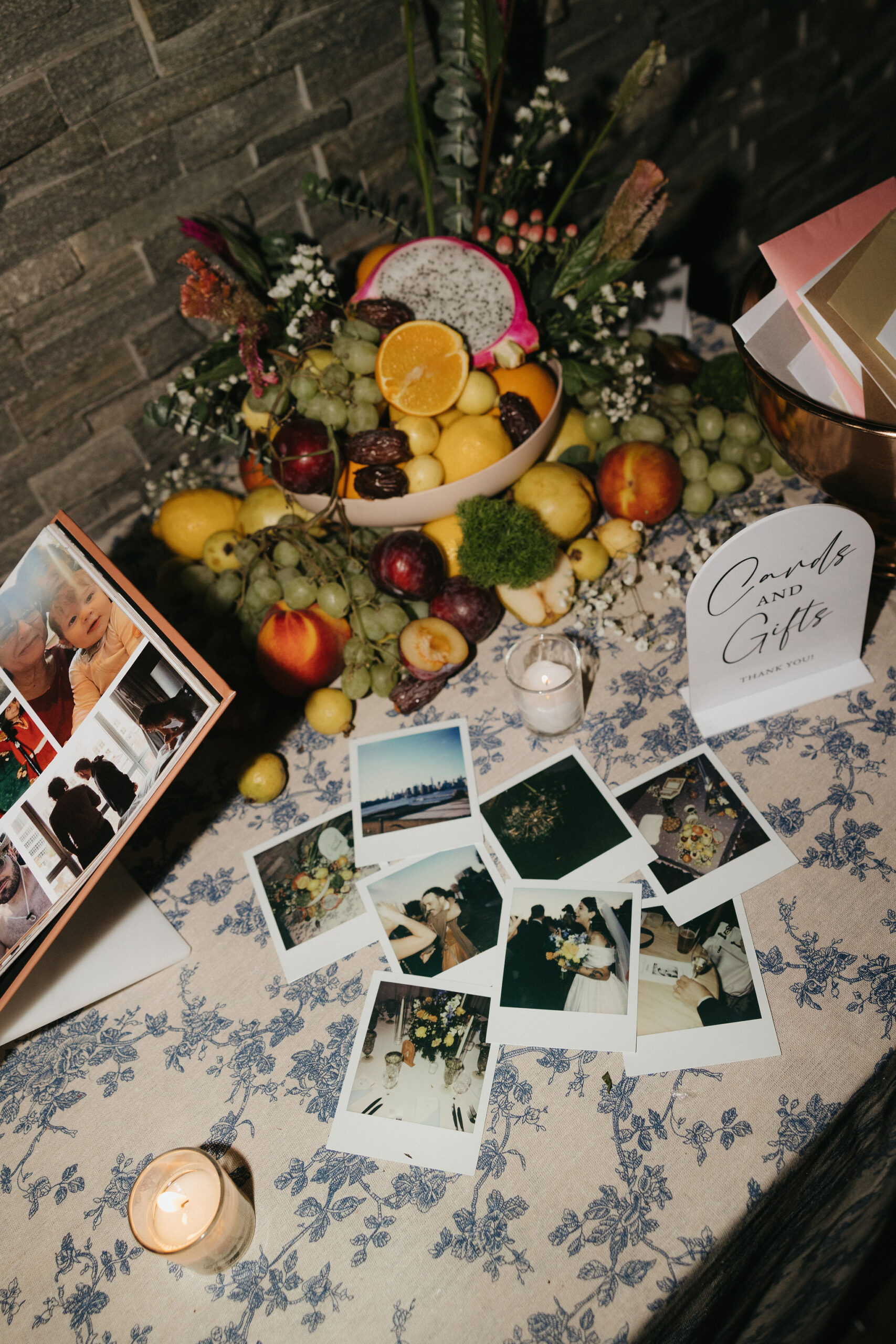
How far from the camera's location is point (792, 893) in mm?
871

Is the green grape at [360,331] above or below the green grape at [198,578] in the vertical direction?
above

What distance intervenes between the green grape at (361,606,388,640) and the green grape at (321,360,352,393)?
334 millimetres

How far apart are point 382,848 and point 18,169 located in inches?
44.6

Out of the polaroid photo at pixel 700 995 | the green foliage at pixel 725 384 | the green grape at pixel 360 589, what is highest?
the green grape at pixel 360 589

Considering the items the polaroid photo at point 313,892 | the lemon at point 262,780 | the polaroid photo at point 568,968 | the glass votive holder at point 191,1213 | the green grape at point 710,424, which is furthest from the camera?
the green grape at point 710,424

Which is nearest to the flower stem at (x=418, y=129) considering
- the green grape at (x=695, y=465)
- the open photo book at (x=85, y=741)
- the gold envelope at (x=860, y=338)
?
the green grape at (x=695, y=465)

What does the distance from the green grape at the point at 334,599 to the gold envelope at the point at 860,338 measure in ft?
2.25

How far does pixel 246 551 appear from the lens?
46.5 inches

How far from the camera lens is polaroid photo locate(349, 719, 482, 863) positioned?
0.98 metres

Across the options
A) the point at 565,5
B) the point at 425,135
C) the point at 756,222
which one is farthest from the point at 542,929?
the point at 756,222

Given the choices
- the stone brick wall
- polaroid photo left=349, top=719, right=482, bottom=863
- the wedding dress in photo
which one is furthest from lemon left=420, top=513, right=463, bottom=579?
the stone brick wall

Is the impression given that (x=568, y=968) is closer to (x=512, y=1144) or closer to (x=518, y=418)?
(x=512, y=1144)

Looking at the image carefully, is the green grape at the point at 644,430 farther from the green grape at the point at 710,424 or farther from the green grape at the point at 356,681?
the green grape at the point at 356,681

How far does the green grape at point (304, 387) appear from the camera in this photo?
1.15m
